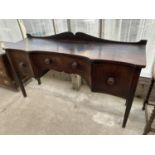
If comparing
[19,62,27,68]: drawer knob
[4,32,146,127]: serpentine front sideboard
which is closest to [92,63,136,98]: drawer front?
[4,32,146,127]: serpentine front sideboard

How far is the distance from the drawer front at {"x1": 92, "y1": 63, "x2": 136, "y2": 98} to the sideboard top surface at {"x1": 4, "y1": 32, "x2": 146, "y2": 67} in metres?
0.06

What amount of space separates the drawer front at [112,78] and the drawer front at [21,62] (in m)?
0.73

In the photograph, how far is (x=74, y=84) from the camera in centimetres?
198

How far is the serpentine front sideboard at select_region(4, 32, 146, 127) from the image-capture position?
1.04m

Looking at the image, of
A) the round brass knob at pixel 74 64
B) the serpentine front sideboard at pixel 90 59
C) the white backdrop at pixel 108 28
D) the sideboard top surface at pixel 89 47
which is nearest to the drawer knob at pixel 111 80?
the serpentine front sideboard at pixel 90 59

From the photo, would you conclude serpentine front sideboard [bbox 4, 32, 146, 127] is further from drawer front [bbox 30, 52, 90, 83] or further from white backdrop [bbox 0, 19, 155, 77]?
white backdrop [bbox 0, 19, 155, 77]

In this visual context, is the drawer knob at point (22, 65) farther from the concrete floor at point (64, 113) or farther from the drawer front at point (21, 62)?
the concrete floor at point (64, 113)

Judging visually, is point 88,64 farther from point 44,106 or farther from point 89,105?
point 44,106

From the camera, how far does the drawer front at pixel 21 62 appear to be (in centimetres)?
141

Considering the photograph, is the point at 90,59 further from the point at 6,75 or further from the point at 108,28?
the point at 6,75

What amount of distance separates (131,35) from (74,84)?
97cm

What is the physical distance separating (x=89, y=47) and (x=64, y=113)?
0.85m

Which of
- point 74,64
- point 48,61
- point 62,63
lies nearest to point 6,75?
point 48,61

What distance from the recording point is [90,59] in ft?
3.44
